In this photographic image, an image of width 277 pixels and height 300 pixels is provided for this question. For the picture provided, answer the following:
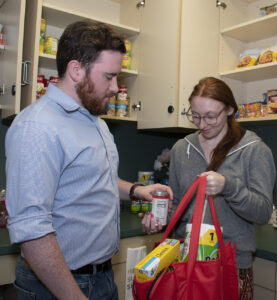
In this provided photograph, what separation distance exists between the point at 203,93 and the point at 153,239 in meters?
0.87

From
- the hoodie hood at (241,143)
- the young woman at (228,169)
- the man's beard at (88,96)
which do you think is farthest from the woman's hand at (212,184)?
the man's beard at (88,96)

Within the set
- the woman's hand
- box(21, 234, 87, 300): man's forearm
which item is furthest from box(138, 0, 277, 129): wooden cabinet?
box(21, 234, 87, 300): man's forearm

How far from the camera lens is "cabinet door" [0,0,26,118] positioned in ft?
5.25

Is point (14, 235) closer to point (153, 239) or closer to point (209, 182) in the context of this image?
point (209, 182)

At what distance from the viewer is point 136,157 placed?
8.11 ft

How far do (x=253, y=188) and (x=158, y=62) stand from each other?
1216 mm

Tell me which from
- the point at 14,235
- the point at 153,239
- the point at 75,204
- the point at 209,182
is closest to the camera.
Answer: the point at 14,235

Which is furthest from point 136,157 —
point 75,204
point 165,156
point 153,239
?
point 75,204

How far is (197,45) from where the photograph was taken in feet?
6.86

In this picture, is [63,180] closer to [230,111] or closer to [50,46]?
[230,111]

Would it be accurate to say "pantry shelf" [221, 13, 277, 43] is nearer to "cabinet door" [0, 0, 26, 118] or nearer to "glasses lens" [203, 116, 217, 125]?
"glasses lens" [203, 116, 217, 125]

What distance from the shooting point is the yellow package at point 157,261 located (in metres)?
0.84

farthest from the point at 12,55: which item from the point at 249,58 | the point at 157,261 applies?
the point at 249,58

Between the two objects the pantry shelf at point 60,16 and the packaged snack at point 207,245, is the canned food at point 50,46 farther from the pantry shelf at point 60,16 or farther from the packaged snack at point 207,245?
the packaged snack at point 207,245
